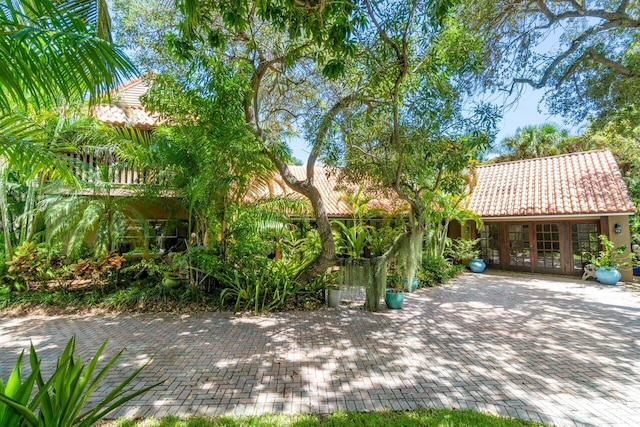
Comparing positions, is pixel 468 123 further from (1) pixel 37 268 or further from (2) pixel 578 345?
(1) pixel 37 268

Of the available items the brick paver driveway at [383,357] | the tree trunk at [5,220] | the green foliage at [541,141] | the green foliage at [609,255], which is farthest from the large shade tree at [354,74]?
the green foliage at [541,141]

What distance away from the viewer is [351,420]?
3.04m

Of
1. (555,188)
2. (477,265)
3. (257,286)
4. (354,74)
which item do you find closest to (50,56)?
(354,74)

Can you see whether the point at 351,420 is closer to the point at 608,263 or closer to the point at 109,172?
the point at 109,172

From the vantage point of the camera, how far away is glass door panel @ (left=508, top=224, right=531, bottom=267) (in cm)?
1250

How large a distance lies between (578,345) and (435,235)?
6975 mm

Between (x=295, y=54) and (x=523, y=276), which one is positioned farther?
(x=523, y=276)

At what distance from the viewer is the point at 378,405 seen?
11.0ft

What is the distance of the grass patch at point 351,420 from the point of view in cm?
297

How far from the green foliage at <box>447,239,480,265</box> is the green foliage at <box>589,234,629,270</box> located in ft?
12.5

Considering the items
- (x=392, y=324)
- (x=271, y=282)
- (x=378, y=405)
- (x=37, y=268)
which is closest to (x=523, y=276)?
(x=392, y=324)

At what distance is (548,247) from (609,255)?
1.94 m

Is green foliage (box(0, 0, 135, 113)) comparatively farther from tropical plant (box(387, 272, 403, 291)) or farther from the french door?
the french door

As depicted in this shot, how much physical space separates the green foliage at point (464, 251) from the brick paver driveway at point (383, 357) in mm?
4960
